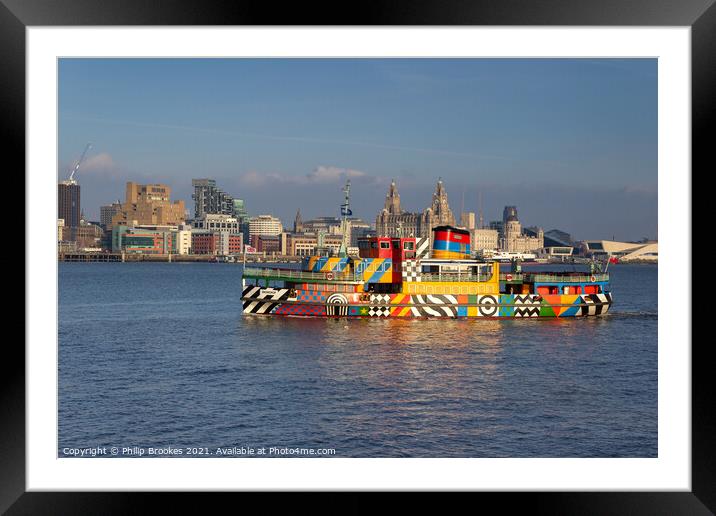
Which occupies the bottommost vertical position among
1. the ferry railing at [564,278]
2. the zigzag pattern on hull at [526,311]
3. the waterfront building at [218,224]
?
the zigzag pattern on hull at [526,311]

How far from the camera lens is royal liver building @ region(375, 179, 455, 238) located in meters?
177

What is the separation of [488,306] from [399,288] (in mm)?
3885

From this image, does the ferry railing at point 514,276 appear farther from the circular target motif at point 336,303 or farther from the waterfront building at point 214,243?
the waterfront building at point 214,243

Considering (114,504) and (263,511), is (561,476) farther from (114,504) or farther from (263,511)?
(114,504)

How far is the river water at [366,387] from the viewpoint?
496 inches

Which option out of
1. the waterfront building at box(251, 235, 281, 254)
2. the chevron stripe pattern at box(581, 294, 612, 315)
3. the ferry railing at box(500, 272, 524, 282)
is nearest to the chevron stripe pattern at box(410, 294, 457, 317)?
the ferry railing at box(500, 272, 524, 282)

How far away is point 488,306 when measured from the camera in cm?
3014

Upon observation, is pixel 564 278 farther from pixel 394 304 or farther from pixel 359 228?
pixel 359 228

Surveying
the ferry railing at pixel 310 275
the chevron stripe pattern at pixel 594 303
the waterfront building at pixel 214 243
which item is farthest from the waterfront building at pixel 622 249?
the ferry railing at pixel 310 275

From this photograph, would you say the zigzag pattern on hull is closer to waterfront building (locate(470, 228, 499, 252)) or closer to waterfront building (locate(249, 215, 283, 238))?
waterfront building (locate(470, 228, 499, 252))
